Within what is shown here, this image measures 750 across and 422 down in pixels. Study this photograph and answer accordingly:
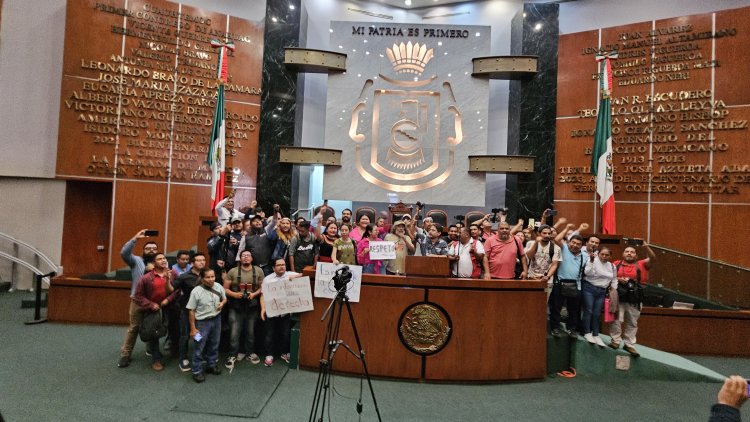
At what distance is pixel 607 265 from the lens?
6.04 metres

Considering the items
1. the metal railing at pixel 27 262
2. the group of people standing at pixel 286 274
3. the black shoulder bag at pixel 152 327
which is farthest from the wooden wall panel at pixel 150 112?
the black shoulder bag at pixel 152 327

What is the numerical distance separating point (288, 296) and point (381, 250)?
132cm

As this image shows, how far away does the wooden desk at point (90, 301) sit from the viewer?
25.0 ft

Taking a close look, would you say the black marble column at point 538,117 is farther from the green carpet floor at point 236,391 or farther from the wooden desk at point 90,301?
the wooden desk at point 90,301

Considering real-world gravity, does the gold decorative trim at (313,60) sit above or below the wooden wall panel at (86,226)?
above

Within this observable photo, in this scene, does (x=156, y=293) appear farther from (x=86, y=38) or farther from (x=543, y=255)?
(x=86, y=38)

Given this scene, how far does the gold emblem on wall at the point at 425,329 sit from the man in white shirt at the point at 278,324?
1.51m

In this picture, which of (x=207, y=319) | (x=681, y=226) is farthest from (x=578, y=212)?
(x=207, y=319)

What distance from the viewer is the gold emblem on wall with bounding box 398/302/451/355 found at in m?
5.33

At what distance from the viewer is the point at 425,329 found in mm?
5336

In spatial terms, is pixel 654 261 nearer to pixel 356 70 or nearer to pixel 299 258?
pixel 299 258

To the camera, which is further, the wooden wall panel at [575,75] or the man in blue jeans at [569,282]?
the wooden wall panel at [575,75]

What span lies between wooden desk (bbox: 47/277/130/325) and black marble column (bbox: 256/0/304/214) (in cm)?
474

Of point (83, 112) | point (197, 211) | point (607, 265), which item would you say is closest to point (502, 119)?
point (607, 265)
